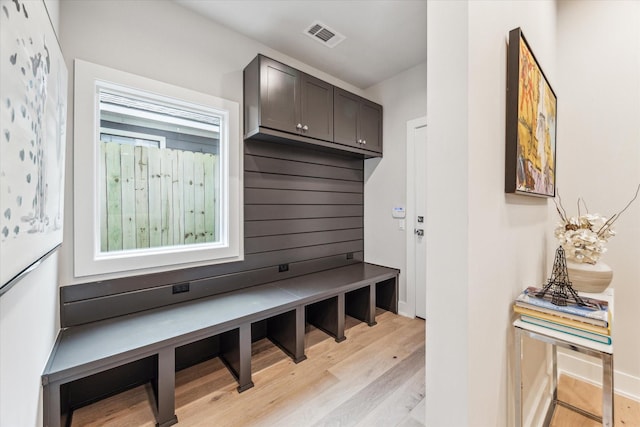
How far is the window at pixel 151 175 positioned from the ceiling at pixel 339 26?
2.23 feet

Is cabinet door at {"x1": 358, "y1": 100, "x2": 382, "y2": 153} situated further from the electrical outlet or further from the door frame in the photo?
the electrical outlet

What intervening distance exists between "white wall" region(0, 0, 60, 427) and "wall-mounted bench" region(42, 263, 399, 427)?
0.37ft

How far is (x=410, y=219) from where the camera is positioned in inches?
118

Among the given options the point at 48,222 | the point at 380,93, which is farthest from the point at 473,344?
the point at 380,93

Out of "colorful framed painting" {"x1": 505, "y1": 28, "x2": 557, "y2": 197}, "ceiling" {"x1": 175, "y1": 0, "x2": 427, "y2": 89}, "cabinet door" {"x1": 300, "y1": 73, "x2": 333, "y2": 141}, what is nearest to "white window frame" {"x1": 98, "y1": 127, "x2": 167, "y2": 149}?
"ceiling" {"x1": 175, "y1": 0, "x2": 427, "y2": 89}

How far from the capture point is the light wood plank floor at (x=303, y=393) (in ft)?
5.24

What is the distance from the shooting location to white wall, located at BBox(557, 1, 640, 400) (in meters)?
1.82

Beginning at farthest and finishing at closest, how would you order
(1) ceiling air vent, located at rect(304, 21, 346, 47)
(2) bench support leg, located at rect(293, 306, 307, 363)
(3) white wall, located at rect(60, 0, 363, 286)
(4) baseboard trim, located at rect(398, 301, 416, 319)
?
1. (4) baseboard trim, located at rect(398, 301, 416, 319)
2. (1) ceiling air vent, located at rect(304, 21, 346, 47)
3. (2) bench support leg, located at rect(293, 306, 307, 363)
4. (3) white wall, located at rect(60, 0, 363, 286)

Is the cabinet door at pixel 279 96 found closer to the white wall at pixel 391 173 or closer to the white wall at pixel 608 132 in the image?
the white wall at pixel 391 173

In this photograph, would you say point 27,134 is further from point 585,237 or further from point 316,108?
point 585,237

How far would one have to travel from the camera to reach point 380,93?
332 cm

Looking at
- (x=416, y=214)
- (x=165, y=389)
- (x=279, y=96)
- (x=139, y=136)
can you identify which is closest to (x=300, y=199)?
(x=279, y=96)

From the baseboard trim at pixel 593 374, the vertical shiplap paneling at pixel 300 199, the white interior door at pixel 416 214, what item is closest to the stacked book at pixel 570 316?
the baseboard trim at pixel 593 374

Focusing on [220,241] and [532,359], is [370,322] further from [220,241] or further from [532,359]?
[220,241]
